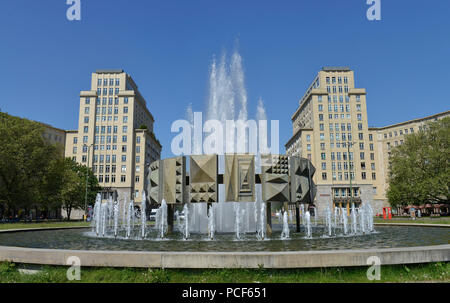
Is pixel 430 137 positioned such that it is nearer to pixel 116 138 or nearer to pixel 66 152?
pixel 116 138

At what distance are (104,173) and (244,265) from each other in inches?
2638

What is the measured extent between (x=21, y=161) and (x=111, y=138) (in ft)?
115

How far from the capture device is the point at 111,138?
69.2m

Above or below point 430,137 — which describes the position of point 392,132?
above

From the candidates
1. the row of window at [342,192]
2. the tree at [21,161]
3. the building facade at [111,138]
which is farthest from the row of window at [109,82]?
the row of window at [342,192]

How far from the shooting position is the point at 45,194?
126 feet

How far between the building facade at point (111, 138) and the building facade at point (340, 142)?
38.7 m

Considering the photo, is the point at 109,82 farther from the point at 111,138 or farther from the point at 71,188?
the point at 71,188

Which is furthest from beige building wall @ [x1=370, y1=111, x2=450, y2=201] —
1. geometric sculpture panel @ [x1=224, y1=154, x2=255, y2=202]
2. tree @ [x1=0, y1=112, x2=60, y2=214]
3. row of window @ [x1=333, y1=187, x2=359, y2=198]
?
geometric sculpture panel @ [x1=224, y1=154, x2=255, y2=202]

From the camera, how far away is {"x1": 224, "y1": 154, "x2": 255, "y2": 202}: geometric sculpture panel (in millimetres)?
14625

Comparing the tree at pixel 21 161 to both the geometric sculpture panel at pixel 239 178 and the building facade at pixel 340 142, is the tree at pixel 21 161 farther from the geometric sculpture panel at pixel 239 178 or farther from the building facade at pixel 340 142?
the building facade at pixel 340 142

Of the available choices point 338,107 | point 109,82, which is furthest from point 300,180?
point 109,82

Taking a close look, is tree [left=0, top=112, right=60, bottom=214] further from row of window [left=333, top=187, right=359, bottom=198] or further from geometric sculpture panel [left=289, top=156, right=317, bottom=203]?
row of window [left=333, top=187, right=359, bottom=198]
